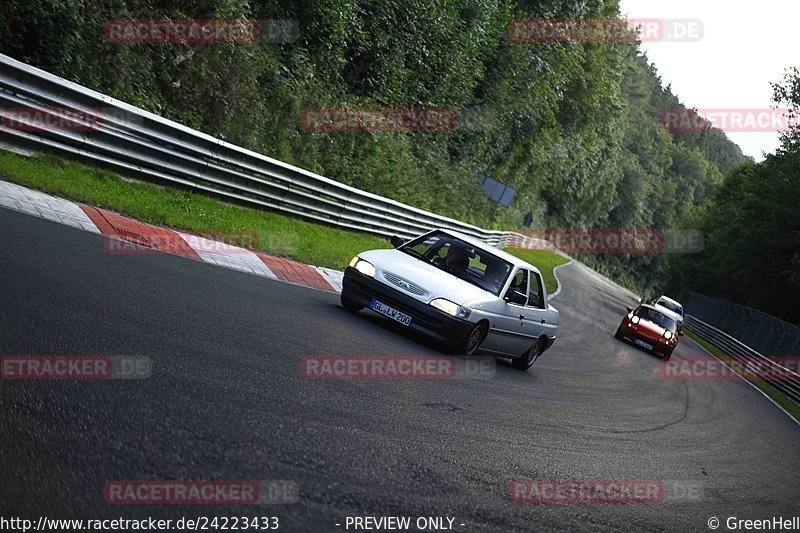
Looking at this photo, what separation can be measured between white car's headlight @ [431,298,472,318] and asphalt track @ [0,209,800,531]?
1.76ft

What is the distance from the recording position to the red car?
23.4 meters

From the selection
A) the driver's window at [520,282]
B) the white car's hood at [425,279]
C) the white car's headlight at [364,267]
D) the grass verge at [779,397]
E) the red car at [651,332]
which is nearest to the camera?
the white car's hood at [425,279]

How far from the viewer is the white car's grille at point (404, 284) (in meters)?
10.6

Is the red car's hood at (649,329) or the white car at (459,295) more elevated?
the white car at (459,295)

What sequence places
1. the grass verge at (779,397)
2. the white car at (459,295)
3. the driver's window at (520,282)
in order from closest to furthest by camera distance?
1. the white car at (459,295)
2. the driver's window at (520,282)
3. the grass verge at (779,397)

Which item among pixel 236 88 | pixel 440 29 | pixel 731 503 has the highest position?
pixel 440 29

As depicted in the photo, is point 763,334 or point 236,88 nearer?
point 236,88

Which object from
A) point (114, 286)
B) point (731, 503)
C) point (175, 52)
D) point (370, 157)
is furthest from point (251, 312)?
point (370, 157)

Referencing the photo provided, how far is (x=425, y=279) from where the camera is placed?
10.8 meters

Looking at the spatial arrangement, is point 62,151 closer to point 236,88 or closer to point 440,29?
point 236,88

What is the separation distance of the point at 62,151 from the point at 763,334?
3564 cm

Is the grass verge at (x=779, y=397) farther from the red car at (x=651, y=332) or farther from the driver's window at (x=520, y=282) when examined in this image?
the driver's window at (x=520, y=282)

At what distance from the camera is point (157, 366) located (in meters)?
5.83

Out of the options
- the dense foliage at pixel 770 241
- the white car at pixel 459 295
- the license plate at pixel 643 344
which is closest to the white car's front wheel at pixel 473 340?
the white car at pixel 459 295
